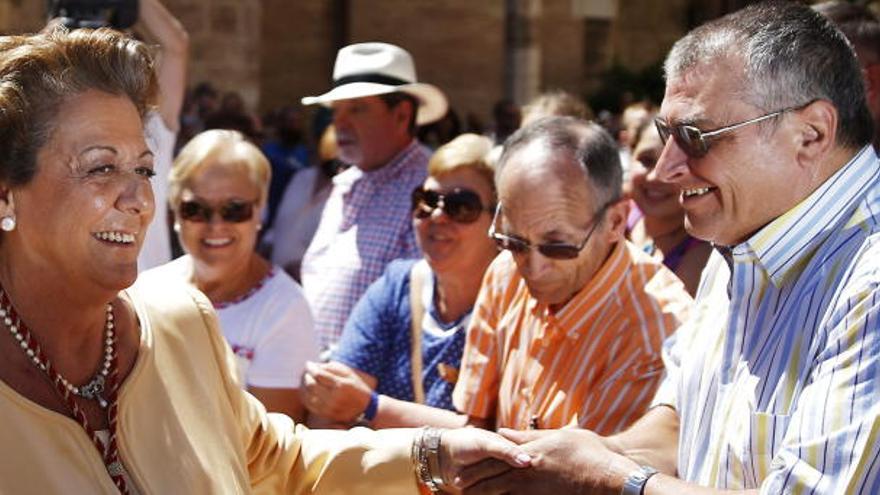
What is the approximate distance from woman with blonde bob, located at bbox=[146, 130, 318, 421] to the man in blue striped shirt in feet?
5.83

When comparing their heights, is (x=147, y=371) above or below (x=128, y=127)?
below

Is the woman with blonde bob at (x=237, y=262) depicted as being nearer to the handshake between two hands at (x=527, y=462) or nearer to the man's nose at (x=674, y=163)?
the handshake between two hands at (x=527, y=462)

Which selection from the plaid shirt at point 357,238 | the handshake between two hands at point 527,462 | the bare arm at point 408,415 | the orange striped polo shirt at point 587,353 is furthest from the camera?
the plaid shirt at point 357,238

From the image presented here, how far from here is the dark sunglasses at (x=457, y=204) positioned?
4.65m

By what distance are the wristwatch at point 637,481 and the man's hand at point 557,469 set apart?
2 cm

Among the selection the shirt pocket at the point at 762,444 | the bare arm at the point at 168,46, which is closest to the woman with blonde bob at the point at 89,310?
the shirt pocket at the point at 762,444

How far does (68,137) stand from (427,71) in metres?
16.5

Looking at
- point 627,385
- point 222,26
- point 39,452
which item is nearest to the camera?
point 39,452

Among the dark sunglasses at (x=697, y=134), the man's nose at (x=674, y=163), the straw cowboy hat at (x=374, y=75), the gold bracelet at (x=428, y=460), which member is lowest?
the gold bracelet at (x=428, y=460)

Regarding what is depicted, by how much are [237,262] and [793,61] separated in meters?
2.54

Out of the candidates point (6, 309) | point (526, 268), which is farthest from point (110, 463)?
point (526, 268)

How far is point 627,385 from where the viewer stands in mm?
3652

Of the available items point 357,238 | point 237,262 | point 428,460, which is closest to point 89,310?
point 428,460

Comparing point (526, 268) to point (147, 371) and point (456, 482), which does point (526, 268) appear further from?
point (147, 371)
